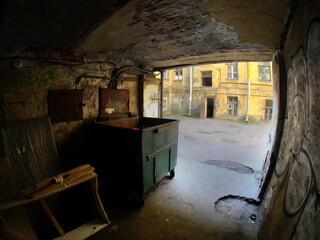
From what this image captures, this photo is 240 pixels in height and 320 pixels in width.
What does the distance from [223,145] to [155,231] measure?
5.25m

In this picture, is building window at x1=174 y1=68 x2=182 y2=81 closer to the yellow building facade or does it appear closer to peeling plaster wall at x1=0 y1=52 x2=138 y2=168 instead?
the yellow building facade

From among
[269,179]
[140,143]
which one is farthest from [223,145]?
[140,143]

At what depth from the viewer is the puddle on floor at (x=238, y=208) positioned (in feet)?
8.88

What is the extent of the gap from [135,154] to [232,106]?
13.4m

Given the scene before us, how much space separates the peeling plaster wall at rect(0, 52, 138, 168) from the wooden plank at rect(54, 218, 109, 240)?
144 cm

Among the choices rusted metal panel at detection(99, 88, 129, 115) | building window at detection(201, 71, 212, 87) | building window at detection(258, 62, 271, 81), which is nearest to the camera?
rusted metal panel at detection(99, 88, 129, 115)

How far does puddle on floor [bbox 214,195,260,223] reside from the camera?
2707 millimetres

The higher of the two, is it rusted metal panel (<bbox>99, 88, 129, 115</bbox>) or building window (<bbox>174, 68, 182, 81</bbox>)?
building window (<bbox>174, 68, 182, 81</bbox>)

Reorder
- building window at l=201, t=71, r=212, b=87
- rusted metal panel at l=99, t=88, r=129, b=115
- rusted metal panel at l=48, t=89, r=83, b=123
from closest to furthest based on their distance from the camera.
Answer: rusted metal panel at l=48, t=89, r=83, b=123 < rusted metal panel at l=99, t=88, r=129, b=115 < building window at l=201, t=71, r=212, b=87

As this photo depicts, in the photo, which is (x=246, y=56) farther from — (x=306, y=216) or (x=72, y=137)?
(x=72, y=137)

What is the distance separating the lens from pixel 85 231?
216cm

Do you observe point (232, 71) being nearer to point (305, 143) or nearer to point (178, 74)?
point (178, 74)

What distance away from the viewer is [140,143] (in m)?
2.75

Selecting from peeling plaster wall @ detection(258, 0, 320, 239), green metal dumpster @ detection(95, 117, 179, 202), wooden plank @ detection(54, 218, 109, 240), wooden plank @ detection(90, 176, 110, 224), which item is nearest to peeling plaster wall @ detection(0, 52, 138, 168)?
green metal dumpster @ detection(95, 117, 179, 202)
